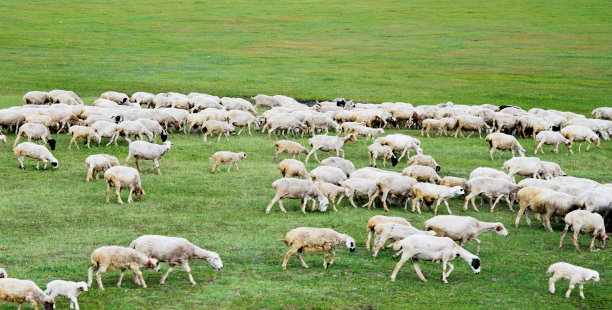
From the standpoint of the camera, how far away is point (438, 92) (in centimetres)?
4544

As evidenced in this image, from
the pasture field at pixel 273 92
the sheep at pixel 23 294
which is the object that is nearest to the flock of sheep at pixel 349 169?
the sheep at pixel 23 294

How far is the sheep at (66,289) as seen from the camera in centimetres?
1262

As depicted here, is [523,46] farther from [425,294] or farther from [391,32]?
[425,294]

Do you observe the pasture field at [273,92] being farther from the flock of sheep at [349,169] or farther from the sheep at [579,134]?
the sheep at [579,134]

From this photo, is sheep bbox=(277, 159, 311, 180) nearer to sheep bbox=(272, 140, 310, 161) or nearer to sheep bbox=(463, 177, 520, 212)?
sheep bbox=(272, 140, 310, 161)

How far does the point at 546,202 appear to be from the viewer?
62.3 feet

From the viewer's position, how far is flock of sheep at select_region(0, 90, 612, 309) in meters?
14.8

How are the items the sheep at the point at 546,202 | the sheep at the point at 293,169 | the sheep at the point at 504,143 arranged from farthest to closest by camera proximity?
1. the sheep at the point at 504,143
2. the sheep at the point at 293,169
3. the sheep at the point at 546,202

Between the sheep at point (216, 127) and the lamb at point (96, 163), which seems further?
the sheep at point (216, 127)

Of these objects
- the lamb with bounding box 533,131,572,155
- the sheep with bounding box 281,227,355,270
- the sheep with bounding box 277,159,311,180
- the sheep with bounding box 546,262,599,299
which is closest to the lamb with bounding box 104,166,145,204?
the sheep with bounding box 277,159,311,180

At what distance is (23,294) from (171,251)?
315 cm

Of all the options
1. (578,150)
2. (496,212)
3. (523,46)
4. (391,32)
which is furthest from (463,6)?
(496,212)

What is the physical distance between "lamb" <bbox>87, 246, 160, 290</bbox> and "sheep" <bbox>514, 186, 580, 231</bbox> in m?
10.4

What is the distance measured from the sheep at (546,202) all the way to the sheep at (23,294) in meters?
12.4
